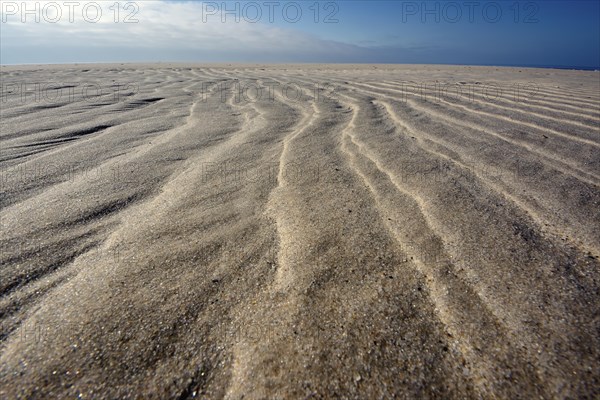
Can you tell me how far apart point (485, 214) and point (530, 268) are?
382 millimetres

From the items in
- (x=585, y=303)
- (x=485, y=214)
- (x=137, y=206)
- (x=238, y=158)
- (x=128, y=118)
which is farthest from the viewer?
(x=128, y=118)

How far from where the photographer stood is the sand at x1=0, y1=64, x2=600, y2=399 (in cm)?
80

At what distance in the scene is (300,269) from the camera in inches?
45.4

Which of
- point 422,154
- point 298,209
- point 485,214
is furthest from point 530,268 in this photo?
point 422,154

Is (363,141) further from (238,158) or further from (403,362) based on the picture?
(403,362)

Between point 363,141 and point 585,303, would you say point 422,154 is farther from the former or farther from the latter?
point 585,303

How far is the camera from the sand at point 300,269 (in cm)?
80

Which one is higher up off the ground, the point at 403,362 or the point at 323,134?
the point at 323,134

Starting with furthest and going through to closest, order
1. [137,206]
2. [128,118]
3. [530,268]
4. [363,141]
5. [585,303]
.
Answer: [128,118]
[363,141]
[137,206]
[530,268]
[585,303]

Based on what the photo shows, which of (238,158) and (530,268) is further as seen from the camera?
(238,158)

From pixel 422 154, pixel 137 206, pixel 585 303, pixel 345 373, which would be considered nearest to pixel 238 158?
pixel 137 206

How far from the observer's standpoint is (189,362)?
0.82 meters

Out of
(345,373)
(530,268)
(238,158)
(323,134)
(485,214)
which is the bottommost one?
(345,373)

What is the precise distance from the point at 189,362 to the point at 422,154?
191 centimetres
